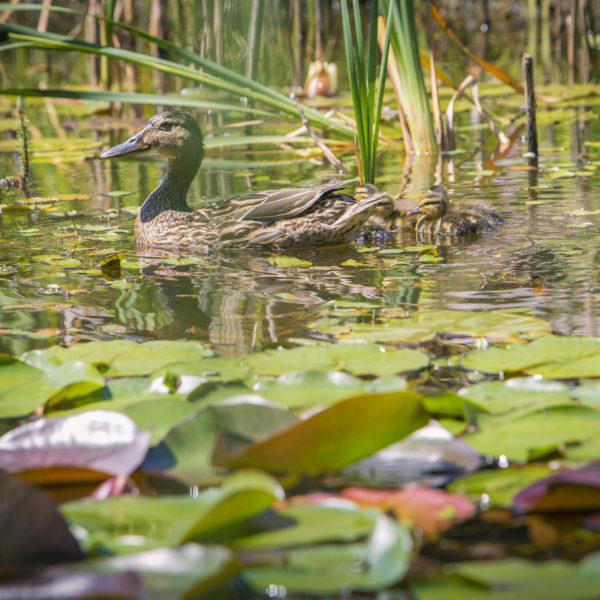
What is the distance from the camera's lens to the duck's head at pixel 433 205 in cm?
447

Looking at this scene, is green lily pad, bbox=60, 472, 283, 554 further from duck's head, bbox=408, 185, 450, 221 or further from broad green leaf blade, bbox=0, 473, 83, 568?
duck's head, bbox=408, 185, 450, 221

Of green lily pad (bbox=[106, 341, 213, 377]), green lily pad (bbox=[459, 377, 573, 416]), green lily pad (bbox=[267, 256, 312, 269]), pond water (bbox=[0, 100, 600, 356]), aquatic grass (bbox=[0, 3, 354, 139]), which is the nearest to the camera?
green lily pad (bbox=[459, 377, 573, 416])

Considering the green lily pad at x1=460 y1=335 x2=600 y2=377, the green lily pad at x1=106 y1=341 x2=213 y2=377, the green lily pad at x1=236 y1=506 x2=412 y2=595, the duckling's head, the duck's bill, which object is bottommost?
the green lily pad at x1=236 y1=506 x2=412 y2=595

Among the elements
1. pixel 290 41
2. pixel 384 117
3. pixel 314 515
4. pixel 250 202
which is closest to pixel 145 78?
pixel 290 41

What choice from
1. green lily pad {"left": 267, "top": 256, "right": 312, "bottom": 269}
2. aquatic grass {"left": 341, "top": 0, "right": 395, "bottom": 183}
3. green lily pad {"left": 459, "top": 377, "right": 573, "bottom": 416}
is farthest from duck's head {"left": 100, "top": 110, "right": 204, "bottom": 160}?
green lily pad {"left": 459, "top": 377, "right": 573, "bottom": 416}

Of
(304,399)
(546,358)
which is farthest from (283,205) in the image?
(304,399)

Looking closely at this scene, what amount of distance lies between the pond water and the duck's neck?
0.60 feet

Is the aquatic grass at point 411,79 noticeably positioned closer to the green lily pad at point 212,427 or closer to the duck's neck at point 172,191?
the duck's neck at point 172,191

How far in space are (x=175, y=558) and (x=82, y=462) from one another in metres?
0.52

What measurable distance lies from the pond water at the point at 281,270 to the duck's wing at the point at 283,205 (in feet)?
0.61

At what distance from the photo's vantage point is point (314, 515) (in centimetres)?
159

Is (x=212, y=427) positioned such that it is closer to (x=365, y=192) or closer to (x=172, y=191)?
(x=365, y=192)

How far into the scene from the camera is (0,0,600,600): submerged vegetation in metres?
1.45

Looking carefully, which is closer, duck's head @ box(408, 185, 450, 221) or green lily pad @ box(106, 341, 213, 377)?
green lily pad @ box(106, 341, 213, 377)
